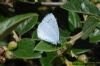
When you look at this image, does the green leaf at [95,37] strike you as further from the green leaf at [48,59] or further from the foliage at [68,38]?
the green leaf at [48,59]

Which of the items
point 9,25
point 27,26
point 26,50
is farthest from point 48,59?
point 9,25

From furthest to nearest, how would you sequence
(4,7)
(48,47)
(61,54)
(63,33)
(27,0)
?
(4,7) → (27,0) → (63,33) → (61,54) → (48,47)

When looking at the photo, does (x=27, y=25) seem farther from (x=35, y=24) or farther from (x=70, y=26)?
(x=70, y=26)

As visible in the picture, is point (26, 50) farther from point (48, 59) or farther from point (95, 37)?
point (95, 37)

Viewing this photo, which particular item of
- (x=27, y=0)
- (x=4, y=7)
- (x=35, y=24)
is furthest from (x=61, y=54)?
(x=4, y=7)

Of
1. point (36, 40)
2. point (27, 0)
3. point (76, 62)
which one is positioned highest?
point (27, 0)

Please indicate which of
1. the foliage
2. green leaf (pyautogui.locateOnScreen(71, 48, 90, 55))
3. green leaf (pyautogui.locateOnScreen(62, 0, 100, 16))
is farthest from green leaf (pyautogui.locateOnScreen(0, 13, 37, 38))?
green leaf (pyautogui.locateOnScreen(71, 48, 90, 55))

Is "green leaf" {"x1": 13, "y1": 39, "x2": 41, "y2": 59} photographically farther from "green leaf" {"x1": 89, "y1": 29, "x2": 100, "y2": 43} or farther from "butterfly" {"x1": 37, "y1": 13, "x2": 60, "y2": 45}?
"green leaf" {"x1": 89, "y1": 29, "x2": 100, "y2": 43}
